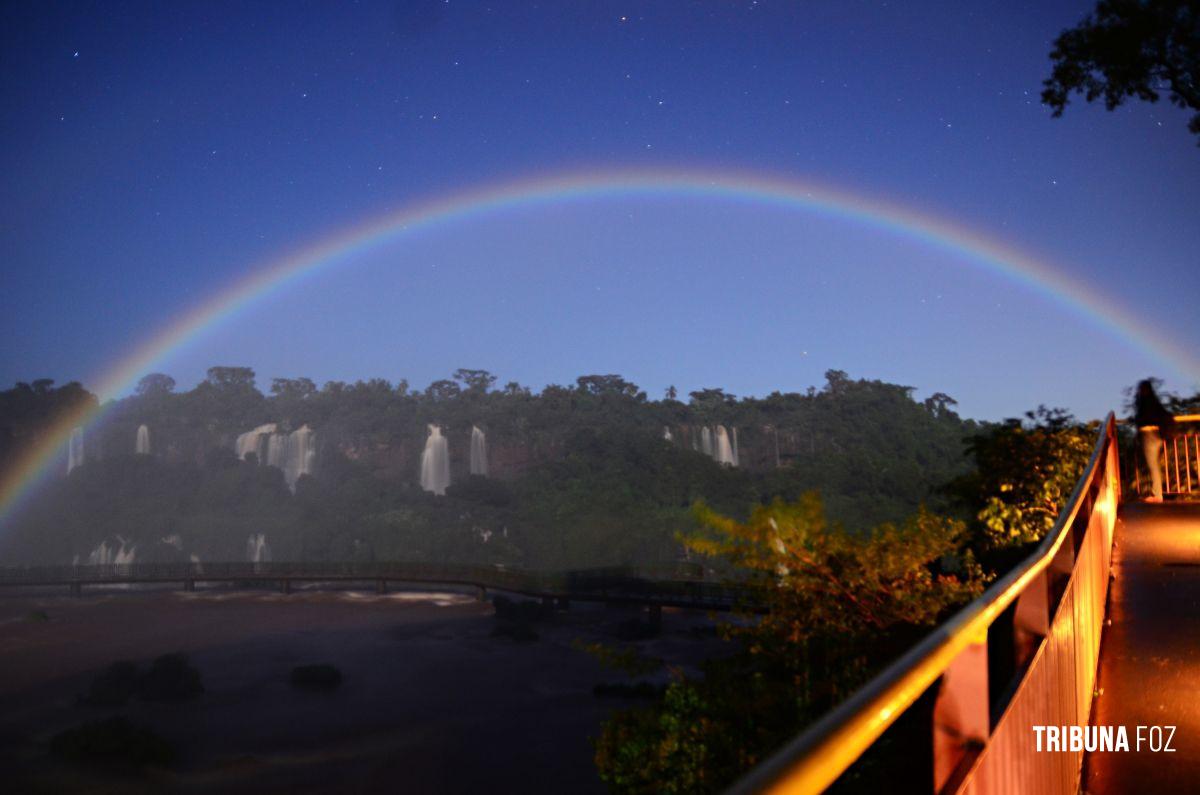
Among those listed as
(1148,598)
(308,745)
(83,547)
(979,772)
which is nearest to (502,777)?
(308,745)

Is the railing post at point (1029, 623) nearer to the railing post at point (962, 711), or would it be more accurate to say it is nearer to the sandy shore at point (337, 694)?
the railing post at point (962, 711)

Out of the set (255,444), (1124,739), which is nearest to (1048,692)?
(1124,739)

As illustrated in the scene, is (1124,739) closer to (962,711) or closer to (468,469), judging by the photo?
(962,711)

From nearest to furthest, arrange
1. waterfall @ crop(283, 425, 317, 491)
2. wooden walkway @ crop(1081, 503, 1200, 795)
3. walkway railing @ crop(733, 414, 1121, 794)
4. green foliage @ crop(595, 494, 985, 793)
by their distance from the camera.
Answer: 1. walkway railing @ crop(733, 414, 1121, 794)
2. wooden walkway @ crop(1081, 503, 1200, 795)
3. green foliage @ crop(595, 494, 985, 793)
4. waterfall @ crop(283, 425, 317, 491)

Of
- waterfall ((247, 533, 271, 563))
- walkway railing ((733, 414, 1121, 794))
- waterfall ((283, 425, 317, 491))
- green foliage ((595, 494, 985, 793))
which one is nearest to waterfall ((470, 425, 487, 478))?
waterfall ((283, 425, 317, 491))

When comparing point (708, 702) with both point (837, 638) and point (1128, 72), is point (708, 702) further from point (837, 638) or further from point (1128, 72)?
point (1128, 72)

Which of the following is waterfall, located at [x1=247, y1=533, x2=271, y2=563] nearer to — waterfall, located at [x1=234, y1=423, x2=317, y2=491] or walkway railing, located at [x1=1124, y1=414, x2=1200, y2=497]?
waterfall, located at [x1=234, y1=423, x2=317, y2=491]

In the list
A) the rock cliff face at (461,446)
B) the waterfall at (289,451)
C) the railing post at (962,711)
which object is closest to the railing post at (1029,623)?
the railing post at (962,711)
